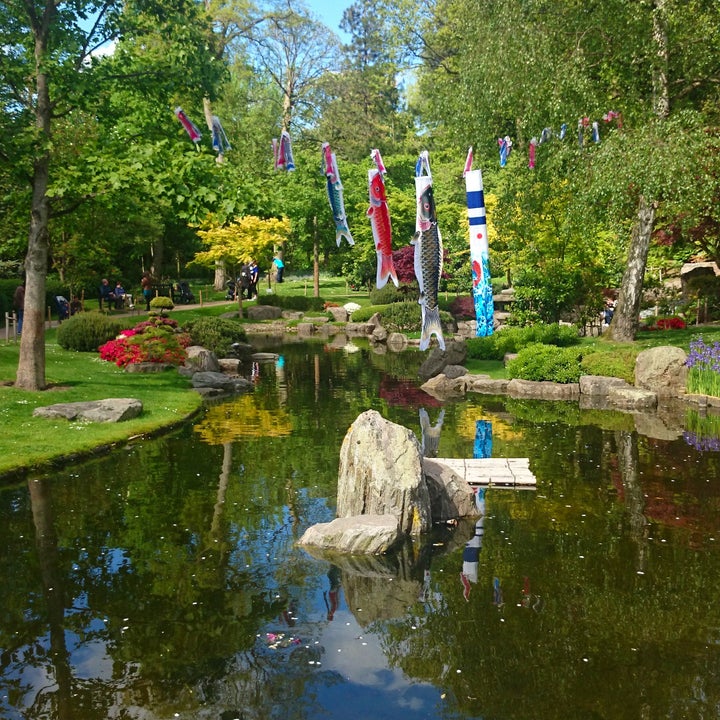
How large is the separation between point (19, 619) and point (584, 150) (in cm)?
2258

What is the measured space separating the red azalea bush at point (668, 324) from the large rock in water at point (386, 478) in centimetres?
2202

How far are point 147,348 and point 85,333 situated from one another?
4787 millimetres

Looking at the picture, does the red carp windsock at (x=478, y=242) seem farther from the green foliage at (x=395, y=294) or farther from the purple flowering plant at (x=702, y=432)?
the green foliage at (x=395, y=294)

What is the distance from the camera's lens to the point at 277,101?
64.9 metres

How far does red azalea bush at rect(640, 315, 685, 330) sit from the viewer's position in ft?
101

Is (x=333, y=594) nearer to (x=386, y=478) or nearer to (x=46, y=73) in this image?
(x=386, y=478)

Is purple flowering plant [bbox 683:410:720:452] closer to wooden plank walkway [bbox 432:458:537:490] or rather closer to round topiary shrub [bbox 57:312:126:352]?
wooden plank walkway [bbox 432:458:537:490]

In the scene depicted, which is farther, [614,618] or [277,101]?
[277,101]

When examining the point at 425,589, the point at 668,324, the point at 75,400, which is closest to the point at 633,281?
the point at 668,324

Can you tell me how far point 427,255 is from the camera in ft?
68.2

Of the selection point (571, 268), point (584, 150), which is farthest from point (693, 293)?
point (584, 150)

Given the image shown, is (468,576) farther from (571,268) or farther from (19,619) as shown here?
(571,268)

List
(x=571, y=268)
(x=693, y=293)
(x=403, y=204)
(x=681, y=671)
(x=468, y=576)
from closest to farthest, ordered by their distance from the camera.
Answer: (x=681, y=671)
(x=468, y=576)
(x=571, y=268)
(x=693, y=293)
(x=403, y=204)

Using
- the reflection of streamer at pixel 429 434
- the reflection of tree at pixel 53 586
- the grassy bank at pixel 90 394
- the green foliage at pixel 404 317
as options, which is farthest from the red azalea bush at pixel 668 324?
the reflection of tree at pixel 53 586
